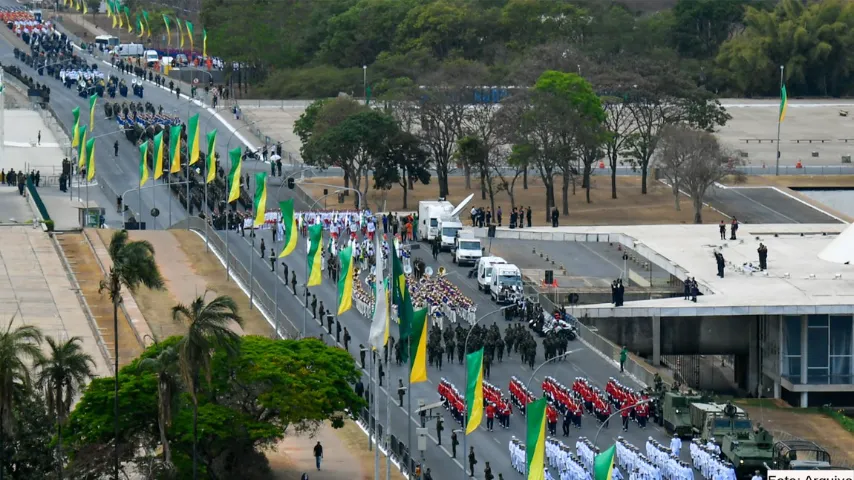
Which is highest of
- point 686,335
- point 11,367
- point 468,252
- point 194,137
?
point 194,137

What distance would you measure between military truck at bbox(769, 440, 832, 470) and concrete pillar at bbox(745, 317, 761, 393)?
55.2 feet

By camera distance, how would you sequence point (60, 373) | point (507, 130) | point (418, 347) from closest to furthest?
point (60, 373), point (418, 347), point (507, 130)

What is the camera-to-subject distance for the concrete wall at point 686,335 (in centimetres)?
11069

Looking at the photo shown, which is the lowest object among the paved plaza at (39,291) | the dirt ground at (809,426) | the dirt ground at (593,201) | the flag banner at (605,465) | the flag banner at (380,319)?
the dirt ground at (809,426)

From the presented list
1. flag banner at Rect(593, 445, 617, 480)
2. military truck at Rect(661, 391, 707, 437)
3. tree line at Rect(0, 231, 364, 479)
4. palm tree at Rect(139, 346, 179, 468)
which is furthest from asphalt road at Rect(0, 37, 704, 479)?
flag banner at Rect(593, 445, 617, 480)

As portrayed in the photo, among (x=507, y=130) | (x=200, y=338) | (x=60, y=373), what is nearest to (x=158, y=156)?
(x=507, y=130)

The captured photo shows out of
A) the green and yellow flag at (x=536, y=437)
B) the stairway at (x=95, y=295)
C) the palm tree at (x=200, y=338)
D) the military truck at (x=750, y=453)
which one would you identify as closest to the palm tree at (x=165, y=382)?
the palm tree at (x=200, y=338)

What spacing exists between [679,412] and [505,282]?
22842mm

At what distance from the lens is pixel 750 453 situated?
275 ft

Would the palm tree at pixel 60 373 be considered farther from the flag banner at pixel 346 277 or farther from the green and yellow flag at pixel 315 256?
the green and yellow flag at pixel 315 256

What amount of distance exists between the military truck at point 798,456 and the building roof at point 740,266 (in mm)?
14119

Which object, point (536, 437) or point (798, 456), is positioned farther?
point (798, 456)

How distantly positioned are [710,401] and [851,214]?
69743 millimetres

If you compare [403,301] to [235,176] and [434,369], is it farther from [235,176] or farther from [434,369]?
[235,176]
